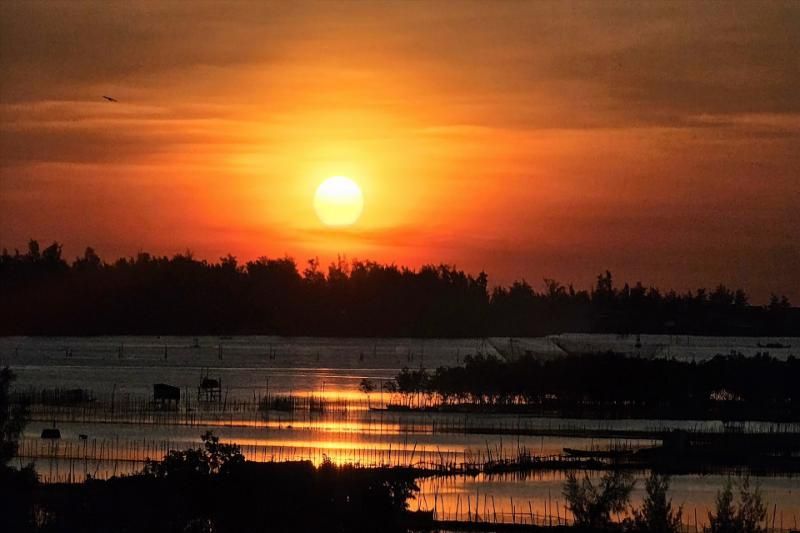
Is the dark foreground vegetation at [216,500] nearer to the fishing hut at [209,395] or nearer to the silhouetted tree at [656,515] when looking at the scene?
the silhouetted tree at [656,515]

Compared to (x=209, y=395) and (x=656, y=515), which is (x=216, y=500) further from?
(x=209, y=395)

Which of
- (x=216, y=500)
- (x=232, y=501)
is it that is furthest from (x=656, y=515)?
(x=216, y=500)

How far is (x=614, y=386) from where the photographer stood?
71.1 meters

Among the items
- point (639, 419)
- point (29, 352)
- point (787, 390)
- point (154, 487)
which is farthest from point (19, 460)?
point (29, 352)

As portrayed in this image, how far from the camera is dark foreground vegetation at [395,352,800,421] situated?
69.0 metres

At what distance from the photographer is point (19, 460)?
131ft

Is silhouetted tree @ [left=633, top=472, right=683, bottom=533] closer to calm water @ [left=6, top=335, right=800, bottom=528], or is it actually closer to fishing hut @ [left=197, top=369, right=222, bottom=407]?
calm water @ [left=6, top=335, right=800, bottom=528]

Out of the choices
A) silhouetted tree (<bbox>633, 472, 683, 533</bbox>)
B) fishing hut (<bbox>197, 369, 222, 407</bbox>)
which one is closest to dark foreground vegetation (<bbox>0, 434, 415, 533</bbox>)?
silhouetted tree (<bbox>633, 472, 683, 533</bbox>)

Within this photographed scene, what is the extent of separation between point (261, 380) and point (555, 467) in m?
69.5

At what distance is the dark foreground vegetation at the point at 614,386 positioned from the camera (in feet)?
226

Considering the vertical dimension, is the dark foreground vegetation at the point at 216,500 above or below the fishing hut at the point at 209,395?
below

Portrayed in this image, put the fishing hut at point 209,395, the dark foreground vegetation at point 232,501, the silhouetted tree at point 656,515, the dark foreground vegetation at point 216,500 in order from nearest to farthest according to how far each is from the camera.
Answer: the silhouetted tree at point 656,515 → the dark foreground vegetation at point 232,501 → the dark foreground vegetation at point 216,500 → the fishing hut at point 209,395

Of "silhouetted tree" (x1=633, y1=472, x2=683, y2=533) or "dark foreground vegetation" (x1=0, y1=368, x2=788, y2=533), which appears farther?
"dark foreground vegetation" (x1=0, y1=368, x2=788, y2=533)

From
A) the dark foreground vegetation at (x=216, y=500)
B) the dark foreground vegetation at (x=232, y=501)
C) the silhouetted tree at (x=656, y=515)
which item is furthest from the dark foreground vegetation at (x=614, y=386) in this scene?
the silhouetted tree at (x=656, y=515)
